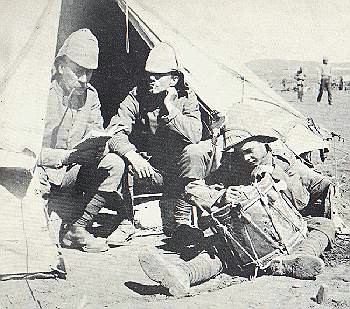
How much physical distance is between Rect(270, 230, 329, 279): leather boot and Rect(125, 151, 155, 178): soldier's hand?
887 millimetres

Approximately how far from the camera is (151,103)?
3.55 m

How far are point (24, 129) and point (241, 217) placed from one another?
133cm

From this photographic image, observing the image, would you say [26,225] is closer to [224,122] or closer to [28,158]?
[28,158]

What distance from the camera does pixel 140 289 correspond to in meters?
2.82

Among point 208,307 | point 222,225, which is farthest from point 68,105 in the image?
point 208,307

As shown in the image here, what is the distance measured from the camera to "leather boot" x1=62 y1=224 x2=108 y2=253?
3.22m

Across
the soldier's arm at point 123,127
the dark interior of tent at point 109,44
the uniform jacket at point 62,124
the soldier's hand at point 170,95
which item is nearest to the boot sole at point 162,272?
the soldier's arm at point 123,127

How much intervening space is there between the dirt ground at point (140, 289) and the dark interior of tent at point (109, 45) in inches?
57.8

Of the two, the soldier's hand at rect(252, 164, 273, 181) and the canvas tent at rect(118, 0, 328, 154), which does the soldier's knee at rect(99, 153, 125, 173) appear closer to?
the canvas tent at rect(118, 0, 328, 154)

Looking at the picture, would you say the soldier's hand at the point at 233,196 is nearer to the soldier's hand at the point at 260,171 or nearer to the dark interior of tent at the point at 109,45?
the soldier's hand at the point at 260,171

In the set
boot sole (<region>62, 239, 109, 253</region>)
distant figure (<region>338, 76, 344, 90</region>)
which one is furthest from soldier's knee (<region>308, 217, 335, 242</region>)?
distant figure (<region>338, 76, 344, 90</region>)

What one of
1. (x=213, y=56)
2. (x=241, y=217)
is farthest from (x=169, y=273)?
(x=213, y=56)

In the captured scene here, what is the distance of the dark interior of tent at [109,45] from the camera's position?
388 cm

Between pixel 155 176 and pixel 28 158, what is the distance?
746 millimetres
